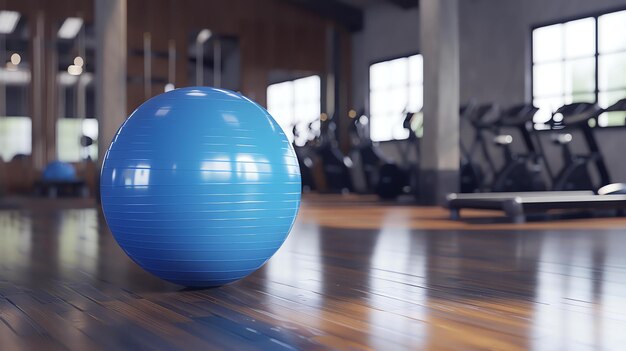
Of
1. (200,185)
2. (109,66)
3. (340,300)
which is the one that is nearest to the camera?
(200,185)

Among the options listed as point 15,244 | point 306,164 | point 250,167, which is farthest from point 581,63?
point 250,167

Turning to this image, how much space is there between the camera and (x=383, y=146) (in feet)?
40.6

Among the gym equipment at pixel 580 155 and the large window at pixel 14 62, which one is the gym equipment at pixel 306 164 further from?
the gym equipment at pixel 580 155

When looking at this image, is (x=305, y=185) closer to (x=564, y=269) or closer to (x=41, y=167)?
(x=41, y=167)

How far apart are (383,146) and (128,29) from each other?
472 cm

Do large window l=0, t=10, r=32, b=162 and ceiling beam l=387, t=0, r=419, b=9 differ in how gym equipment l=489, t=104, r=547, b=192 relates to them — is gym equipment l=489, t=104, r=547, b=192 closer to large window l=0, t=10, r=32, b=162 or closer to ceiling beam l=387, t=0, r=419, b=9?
ceiling beam l=387, t=0, r=419, b=9

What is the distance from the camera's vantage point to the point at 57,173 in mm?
10039

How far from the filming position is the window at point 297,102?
14016 mm

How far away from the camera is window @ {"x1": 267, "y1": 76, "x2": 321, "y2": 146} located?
14.0 meters

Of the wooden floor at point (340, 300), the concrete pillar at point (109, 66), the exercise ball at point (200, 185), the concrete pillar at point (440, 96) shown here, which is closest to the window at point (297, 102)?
the concrete pillar at point (440, 96)

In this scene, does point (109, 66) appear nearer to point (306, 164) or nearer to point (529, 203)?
point (529, 203)

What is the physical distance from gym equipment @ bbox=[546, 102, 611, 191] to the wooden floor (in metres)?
3.31

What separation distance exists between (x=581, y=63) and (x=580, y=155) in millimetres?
2233

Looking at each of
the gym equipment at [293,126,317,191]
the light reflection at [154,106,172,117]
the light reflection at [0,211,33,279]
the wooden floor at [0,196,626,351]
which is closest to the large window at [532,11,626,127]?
the gym equipment at [293,126,317,191]
